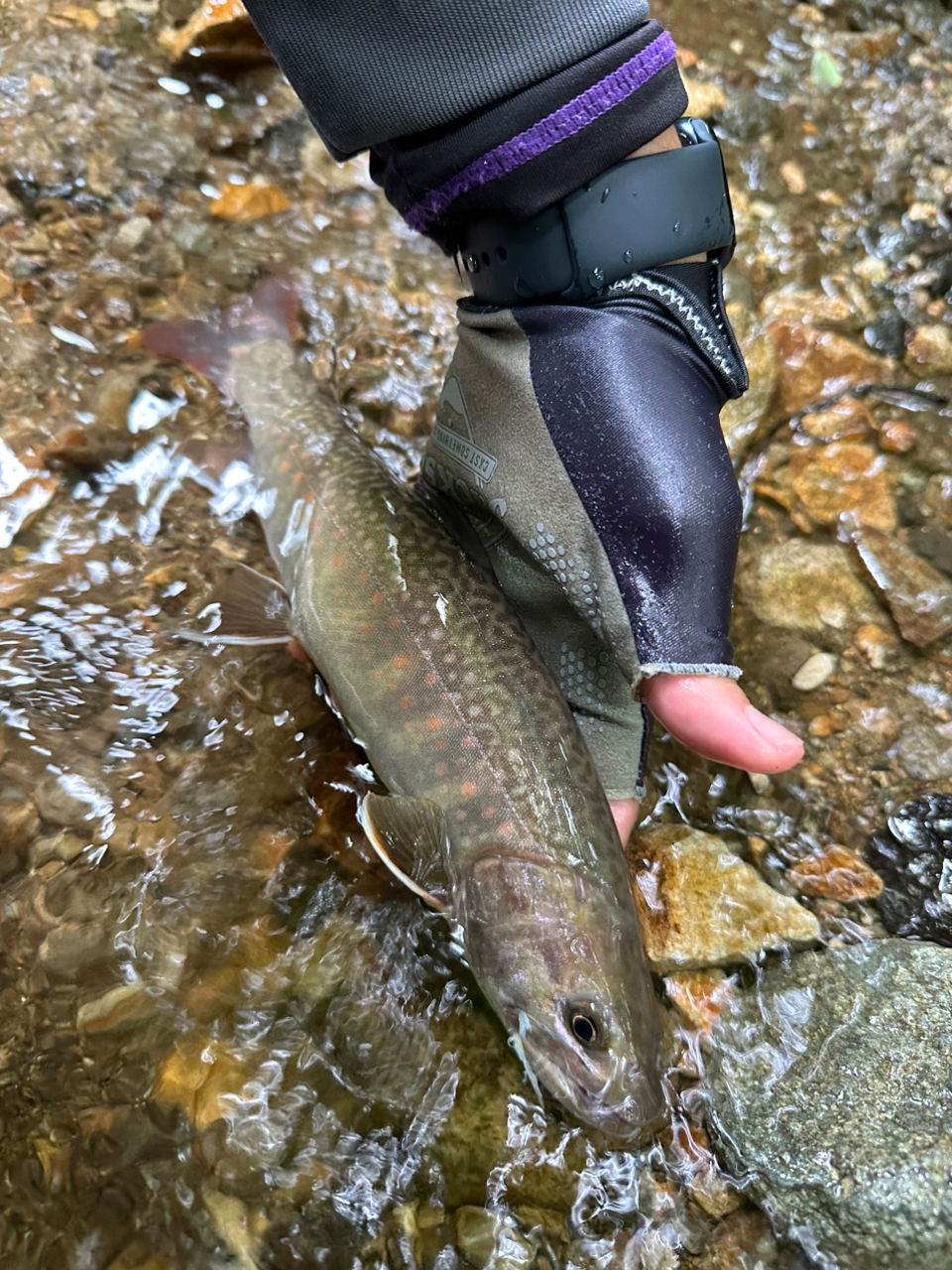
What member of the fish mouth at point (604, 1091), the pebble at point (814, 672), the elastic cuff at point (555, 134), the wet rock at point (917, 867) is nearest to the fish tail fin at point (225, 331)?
the elastic cuff at point (555, 134)

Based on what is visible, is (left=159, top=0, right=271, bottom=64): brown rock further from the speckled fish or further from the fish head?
the fish head

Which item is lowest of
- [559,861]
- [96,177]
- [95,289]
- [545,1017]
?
[545,1017]

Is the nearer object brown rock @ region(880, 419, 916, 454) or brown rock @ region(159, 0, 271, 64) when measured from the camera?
brown rock @ region(880, 419, 916, 454)

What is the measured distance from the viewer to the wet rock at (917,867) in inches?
96.3

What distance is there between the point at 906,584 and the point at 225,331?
8.46 ft

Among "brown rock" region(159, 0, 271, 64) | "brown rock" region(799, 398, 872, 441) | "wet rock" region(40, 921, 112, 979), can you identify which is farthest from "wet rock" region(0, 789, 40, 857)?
"brown rock" region(159, 0, 271, 64)

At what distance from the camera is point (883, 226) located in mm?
3742

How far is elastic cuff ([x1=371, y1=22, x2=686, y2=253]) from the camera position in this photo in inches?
84.7

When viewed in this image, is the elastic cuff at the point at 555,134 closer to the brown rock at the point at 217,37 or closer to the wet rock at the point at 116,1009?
the brown rock at the point at 217,37

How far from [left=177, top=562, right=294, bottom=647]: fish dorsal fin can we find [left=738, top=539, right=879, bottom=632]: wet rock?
5.09 feet

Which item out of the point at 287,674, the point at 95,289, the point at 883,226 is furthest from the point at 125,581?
the point at 883,226

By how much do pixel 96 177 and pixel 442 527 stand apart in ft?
A: 7.23

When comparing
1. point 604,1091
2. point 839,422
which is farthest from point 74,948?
point 839,422

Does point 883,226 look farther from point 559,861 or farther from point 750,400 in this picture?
point 559,861
